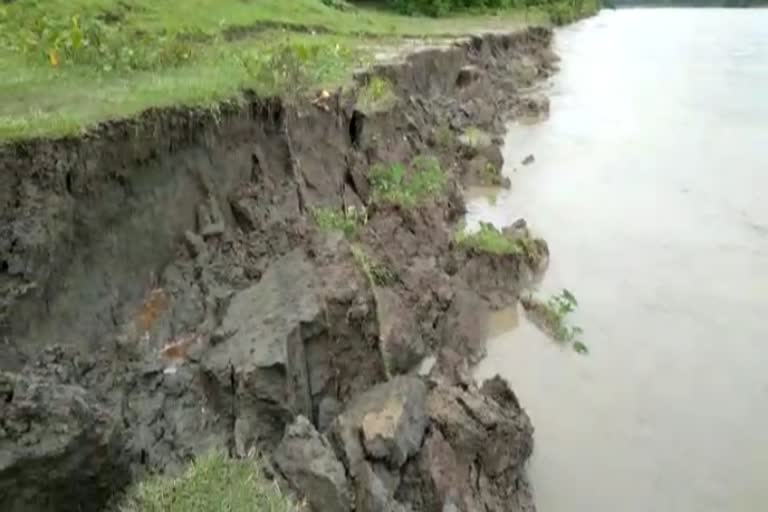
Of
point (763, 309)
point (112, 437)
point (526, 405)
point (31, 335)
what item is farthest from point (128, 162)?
point (763, 309)

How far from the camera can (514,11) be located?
36906 mm

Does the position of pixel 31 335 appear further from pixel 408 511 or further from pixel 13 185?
pixel 408 511

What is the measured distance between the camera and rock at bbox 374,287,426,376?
24.3ft

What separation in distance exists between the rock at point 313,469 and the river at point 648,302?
2241mm

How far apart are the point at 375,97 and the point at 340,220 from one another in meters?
3.34

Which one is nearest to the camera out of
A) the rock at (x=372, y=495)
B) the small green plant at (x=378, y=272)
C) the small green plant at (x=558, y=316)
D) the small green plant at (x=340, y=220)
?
the rock at (x=372, y=495)

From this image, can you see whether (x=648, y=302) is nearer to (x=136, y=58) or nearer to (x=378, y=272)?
(x=378, y=272)

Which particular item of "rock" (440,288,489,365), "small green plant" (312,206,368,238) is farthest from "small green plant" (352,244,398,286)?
"rock" (440,288,489,365)

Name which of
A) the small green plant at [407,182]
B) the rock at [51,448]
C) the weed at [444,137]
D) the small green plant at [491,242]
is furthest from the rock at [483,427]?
the weed at [444,137]

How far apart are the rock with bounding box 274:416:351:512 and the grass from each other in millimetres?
→ 198

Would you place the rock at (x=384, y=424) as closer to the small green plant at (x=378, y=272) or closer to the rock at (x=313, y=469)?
the rock at (x=313, y=469)

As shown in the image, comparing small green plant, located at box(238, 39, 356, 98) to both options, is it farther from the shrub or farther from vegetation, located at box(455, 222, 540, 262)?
vegetation, located at box(455, 222, 540, 262)

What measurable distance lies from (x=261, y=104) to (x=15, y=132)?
2.97 metres

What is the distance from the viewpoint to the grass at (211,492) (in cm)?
493
